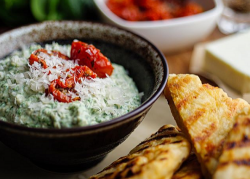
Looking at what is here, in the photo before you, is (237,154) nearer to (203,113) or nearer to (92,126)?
(203,113)

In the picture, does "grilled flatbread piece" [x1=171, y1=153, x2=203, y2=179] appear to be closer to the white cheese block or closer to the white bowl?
the white cheese block

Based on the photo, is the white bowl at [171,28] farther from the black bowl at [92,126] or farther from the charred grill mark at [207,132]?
the charred grill mark at [207,132]

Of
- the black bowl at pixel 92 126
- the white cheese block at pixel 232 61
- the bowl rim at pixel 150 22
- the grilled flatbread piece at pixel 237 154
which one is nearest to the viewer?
the grilled flatbread piece at pixel 237 154

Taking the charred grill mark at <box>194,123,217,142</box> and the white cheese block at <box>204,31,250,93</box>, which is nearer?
the charred grill mark at <box>194,123,217,142</box>

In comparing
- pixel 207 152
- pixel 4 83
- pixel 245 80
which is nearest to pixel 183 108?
pixel 207 152

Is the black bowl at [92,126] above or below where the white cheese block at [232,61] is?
above

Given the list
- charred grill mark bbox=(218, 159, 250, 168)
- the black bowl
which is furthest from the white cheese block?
charred grill mark bbox=(218, 159, 250, 168)

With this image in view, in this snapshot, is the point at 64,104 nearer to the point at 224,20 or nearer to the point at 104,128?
the point at 104,128

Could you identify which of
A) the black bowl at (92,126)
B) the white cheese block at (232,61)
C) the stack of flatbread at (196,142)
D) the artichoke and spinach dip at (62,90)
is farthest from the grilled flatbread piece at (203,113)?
the white cheese block at (232,61)
